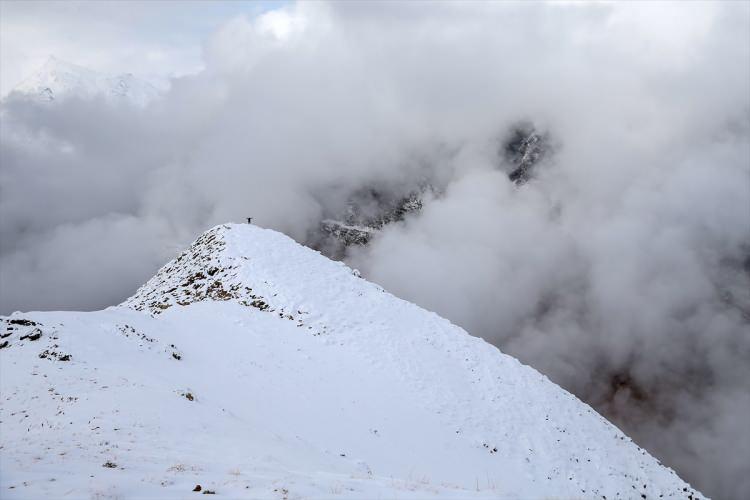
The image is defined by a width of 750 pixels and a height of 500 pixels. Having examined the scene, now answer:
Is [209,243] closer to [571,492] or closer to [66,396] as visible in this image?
[66,396]

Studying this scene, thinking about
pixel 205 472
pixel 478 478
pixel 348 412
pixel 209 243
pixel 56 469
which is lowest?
pixel 56 469

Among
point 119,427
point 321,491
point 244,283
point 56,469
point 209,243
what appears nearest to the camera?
point 321,491

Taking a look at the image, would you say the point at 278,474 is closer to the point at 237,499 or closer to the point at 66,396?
the point at 237,499

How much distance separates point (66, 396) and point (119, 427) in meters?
5.13

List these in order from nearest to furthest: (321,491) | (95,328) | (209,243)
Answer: (321,491)
(95,328)
(209,243)

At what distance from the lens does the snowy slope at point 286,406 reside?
1358 cm

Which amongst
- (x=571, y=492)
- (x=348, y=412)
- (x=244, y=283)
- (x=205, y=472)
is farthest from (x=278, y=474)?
(x=244, y=283)

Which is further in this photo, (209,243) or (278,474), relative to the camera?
(209,243)

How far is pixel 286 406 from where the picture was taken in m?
24.0

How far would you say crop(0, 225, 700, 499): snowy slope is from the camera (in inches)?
535

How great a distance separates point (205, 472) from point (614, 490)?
2217 cm

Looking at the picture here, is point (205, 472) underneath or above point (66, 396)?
underneath

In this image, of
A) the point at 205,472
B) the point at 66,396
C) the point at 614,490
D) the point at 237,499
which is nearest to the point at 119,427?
the point at 66,396

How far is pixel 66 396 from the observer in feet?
69.6
